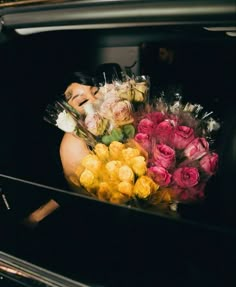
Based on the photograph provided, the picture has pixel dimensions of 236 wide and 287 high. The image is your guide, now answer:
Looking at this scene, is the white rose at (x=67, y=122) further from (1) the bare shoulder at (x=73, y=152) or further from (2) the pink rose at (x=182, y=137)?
(2) the pink rose at (x=182, y=137)

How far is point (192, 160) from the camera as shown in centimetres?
159

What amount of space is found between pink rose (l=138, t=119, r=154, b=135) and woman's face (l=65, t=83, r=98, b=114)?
32 centimetres

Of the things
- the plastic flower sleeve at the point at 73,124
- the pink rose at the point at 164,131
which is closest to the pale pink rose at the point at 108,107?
the plastic flower sleeve at the point at 73,124

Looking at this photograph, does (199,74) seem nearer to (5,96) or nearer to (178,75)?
(178,75)

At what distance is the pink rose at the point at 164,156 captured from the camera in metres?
1.53

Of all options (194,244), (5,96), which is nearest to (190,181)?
(194,244)

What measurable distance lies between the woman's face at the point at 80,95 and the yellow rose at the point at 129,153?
1.31 feet

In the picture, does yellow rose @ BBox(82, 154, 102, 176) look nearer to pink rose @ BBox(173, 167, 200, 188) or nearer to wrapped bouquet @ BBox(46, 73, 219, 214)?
wrapped bouquet @ BBox(46, 73, 219, 214)

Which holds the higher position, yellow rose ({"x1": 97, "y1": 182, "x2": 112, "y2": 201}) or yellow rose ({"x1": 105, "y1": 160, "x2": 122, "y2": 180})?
yellow rose ({"x1": 105, "y1": 160, "x2": 122, "y2": 180})

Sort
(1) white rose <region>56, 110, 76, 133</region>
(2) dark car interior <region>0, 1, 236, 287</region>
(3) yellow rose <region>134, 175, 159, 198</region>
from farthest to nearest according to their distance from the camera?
(1) white rose <region>56, 110, 76, 133</region> < (3) yellow rose <region>134, 175, 159, 198</region> < (2) dark car interior <region>0, 1, 236, 287</region>

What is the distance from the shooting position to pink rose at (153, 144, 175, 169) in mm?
1530

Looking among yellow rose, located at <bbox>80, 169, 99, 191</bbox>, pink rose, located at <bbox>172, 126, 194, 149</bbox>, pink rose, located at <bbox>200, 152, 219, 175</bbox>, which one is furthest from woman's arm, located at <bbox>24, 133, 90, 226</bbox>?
pink rose, located at <bbox>200, 152, 219, 175</bbox>

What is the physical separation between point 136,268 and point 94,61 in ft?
4.45

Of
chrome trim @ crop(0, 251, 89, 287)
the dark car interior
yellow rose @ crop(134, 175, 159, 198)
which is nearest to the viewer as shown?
the dark car interior
